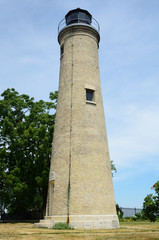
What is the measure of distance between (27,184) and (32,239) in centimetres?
1428

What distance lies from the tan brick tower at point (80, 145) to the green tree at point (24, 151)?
5032 mm

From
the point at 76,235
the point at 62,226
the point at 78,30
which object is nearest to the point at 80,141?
the point at 62,226

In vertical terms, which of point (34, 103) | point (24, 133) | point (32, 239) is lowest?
point (32, 239)

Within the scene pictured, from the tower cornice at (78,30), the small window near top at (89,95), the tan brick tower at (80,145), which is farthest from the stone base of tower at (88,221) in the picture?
the tower cornice at (78,30)

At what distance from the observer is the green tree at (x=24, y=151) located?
68.7 ft

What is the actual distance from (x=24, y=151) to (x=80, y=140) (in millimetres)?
8837

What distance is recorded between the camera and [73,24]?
18.9 metres

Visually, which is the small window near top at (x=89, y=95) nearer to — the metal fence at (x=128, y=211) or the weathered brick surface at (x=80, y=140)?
the weathered brick surface at (x=80, y=140)

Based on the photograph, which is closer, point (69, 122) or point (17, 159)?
point (69, 122)

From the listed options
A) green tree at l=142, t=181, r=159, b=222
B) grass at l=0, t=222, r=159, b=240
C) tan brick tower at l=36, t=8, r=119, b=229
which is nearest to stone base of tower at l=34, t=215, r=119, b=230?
tan brick tower at l=36, t=8, r=119, b=229

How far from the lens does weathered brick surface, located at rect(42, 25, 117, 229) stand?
1458cm

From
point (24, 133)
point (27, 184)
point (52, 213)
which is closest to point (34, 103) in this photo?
point (24, 133)

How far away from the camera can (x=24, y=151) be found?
22688 millimetres

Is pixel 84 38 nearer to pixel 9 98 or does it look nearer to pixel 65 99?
pixel 65 99
